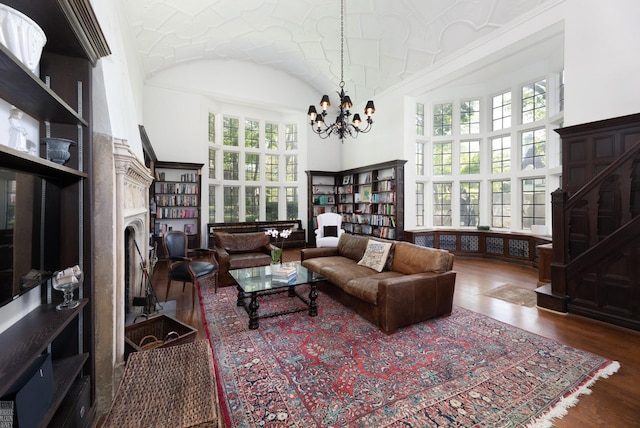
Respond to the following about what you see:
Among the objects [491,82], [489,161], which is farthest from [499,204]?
[491,82]

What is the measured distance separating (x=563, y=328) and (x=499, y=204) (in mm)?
4420

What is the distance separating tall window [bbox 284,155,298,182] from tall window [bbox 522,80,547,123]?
6.10 meters

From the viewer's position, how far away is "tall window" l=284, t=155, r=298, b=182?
883cm

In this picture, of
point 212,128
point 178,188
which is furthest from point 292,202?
point 178,188

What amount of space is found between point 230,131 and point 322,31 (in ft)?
12.5

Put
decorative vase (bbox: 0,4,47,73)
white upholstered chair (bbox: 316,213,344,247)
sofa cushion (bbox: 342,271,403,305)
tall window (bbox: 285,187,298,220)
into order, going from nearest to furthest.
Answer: decorative vase (bbox: 0,4,47,73)
sofa cushion (bbox: 342,271,403,305)
white upholstered chair (bbox: 316,213,344,247)
tall window (bbox: 285,187,298,220)

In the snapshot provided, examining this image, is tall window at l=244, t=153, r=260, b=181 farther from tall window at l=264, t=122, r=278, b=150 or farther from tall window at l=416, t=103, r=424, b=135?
tall window at l=416, t=103, r=424, b=135

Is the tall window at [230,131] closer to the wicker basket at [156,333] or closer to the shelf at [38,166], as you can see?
the wicker basket at [156,333]

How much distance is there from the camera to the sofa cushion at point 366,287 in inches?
112

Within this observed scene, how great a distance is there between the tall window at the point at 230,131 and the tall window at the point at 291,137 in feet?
5.10

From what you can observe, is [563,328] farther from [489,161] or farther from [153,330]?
[489,161]

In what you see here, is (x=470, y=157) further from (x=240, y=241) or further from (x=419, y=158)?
(x=240, y=241)

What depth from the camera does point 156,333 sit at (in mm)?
2535

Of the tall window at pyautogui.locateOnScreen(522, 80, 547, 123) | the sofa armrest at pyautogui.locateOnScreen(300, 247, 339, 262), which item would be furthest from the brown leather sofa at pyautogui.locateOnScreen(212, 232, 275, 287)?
the tall window at pyautogui.locateOnScreen(522, 80, 547, 123)
